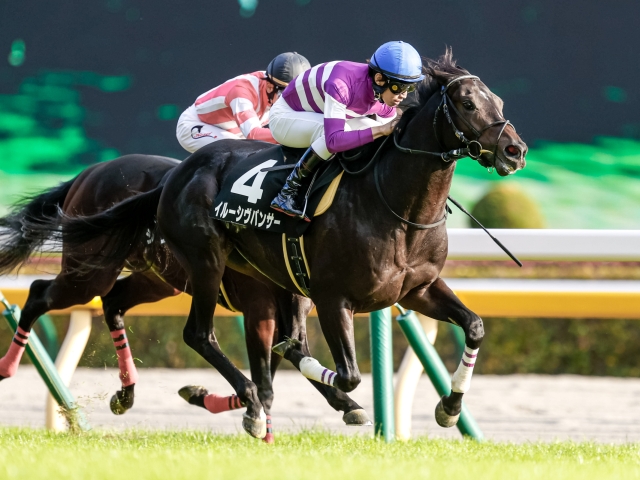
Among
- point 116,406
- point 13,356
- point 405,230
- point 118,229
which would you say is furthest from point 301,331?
point 13,356

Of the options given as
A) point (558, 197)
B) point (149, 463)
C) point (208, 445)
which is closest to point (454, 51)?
point (558, 197)

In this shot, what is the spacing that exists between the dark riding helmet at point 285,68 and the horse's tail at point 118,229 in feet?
2.69

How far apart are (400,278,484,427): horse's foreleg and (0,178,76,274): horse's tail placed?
213 cm

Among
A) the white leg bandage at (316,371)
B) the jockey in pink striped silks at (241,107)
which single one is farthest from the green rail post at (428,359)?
the jockey in pink striped silks at (241,107)

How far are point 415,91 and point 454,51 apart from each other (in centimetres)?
267

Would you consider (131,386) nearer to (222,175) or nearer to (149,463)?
(222,175)

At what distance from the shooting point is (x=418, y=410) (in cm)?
774

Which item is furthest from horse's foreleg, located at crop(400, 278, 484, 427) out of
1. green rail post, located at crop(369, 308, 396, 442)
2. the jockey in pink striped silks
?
the jockey in pink striped silks

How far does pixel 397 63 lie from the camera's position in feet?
13.6

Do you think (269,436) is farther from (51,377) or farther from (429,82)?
(429,82)

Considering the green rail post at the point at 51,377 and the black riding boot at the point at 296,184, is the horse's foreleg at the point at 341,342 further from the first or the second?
the green rail post at the point at 51,377

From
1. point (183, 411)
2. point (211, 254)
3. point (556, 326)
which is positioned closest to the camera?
point (211, 254)

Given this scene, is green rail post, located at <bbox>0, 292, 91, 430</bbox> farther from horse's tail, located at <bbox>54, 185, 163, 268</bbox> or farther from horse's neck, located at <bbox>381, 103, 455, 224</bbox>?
horse's neck, located at <bbox>381, 103, 455, 224</bbox>

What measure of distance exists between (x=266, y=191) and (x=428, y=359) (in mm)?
1289
